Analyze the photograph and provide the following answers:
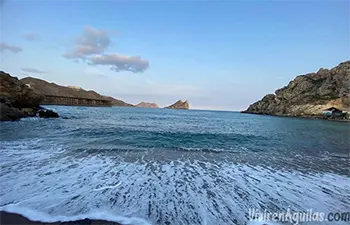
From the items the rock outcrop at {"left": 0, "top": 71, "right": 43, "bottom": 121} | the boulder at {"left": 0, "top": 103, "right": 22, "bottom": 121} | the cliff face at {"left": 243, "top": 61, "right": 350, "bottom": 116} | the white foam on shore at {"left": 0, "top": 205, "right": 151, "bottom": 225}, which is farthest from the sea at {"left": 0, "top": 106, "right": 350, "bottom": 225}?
the cliff face at {"left": 243, "top": 61, "right": 350, "bottom": 116}

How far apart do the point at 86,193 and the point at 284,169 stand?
8.94m

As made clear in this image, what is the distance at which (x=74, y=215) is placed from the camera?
174 inches

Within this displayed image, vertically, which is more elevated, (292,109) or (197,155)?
(292,109)

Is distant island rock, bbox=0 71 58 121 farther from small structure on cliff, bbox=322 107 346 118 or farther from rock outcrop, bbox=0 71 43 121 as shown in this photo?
small structure on cliff, bbox=322 107 346 118

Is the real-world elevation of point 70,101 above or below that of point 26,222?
above

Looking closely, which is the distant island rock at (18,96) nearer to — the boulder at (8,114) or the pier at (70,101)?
the boulder at (8,114)

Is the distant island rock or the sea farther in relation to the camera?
the distant island rock

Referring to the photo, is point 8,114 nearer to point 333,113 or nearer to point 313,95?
point 333,113

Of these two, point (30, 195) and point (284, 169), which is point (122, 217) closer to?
point (30, 195)

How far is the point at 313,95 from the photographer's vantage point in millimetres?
103438

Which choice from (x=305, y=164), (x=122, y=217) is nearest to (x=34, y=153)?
(x=122, y=217)

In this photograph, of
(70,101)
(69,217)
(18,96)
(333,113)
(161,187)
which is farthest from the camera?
(70,101)

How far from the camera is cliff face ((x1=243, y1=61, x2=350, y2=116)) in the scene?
89625 mm

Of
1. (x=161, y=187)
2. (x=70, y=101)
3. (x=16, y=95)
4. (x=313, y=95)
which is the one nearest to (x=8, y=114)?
(x=16, y=95)
